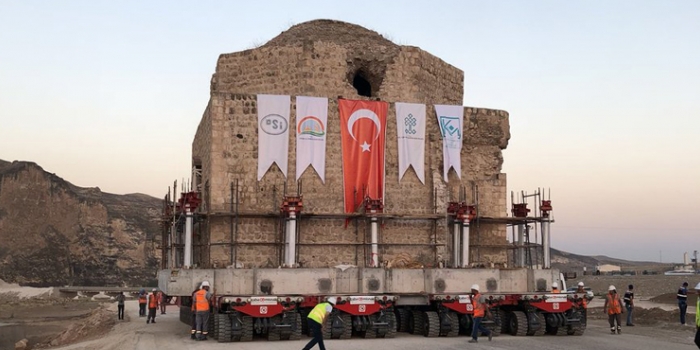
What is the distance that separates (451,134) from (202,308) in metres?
10.3

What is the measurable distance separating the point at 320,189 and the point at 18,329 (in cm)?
1525

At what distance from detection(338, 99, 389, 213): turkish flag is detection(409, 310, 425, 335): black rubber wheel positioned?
4.57 meters

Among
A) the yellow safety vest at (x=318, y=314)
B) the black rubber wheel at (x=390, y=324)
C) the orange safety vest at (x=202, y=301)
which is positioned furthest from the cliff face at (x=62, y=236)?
the yellow safety vest at (x=318, y=314)

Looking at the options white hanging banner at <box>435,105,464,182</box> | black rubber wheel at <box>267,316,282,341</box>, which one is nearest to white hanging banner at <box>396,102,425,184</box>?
white hanging banner at <box>435,105,464,182</box>

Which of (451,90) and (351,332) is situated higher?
(451,90)

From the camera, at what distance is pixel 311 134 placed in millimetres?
21297

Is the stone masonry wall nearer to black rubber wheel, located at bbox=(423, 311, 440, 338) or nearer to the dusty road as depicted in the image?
the dusty road

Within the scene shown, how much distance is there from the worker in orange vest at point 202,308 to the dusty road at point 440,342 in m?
0.30

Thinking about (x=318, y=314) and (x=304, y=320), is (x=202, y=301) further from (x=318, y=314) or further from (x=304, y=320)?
(x=318, y=314)

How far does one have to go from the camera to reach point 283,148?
21.1 metres

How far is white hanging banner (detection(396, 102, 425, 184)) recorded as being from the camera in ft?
72.4

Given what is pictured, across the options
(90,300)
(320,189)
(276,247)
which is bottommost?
(90,300)

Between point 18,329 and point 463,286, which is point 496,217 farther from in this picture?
point 18,329

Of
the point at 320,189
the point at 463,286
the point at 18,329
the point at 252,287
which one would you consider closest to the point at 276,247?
the point at 320,189
